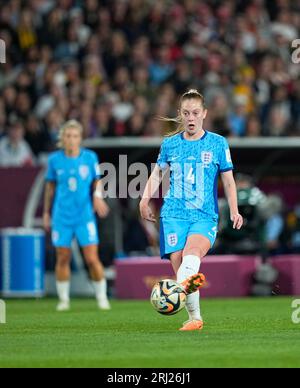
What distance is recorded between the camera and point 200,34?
2447cm

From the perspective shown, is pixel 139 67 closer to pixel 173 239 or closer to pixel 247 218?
pixel 247 218

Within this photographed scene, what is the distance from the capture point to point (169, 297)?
10492 mm

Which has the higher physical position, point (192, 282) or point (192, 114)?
point (192, 114)

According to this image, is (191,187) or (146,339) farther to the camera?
(191,187)

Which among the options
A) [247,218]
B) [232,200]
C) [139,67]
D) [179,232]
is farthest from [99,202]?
[139,67]

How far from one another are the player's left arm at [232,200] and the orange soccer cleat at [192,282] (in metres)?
0.62

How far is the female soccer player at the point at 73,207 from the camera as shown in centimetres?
1591

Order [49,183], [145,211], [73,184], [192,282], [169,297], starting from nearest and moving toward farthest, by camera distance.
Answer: [169,297] → [192,282] → [145,211] → [73,184] → [49,183]

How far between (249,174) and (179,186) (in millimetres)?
11651

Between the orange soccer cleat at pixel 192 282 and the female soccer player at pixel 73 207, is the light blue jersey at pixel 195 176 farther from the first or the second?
the female soccer player at pixel 73 207

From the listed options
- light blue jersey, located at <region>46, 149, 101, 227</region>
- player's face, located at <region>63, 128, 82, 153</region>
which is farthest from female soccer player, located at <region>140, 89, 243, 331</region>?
light blue jersey, located at <region>46, 149, 101, 227</region>

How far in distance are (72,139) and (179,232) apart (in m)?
4.95

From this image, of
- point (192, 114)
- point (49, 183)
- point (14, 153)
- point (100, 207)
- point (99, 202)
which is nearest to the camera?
point (192, 114)

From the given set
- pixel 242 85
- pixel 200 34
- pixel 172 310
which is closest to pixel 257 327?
pixel 172 310
